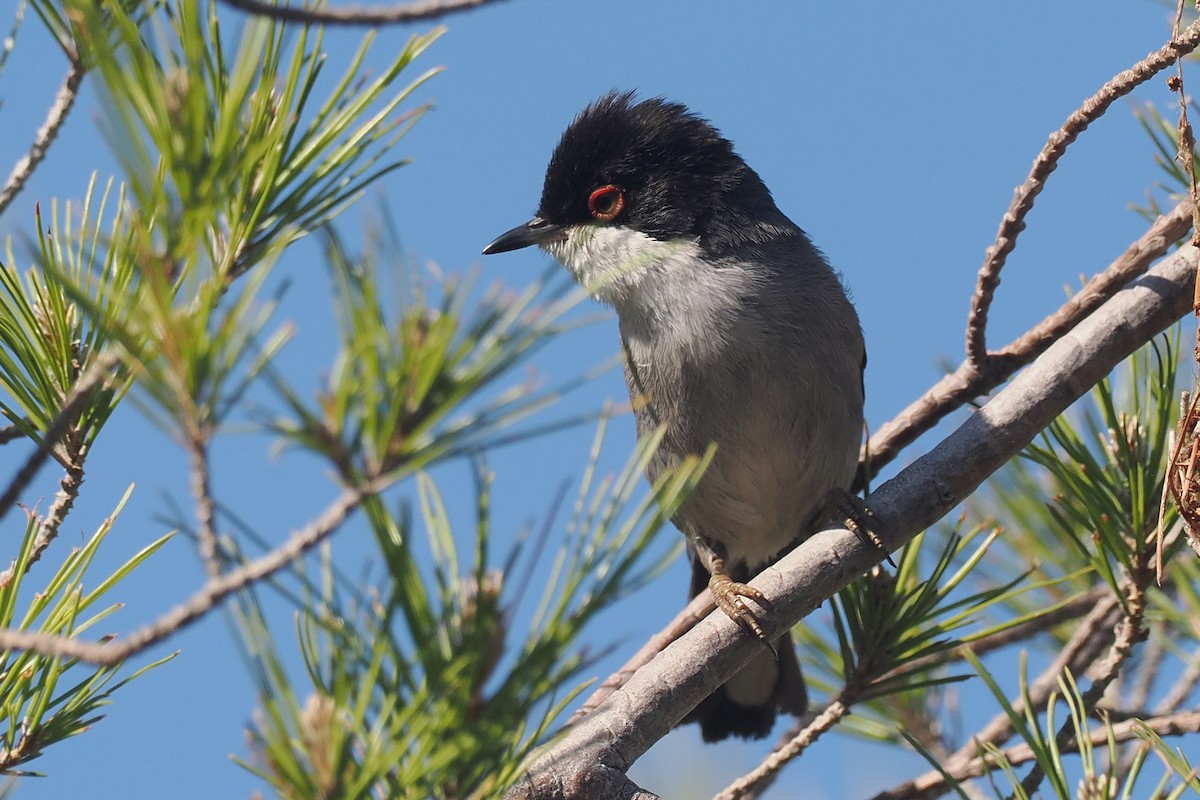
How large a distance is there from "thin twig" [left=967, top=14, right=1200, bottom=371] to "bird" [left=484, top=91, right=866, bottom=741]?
23.9 inches

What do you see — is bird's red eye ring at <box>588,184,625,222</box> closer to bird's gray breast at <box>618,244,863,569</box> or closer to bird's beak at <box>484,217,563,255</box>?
bird's beak at <box>484,217,563,255</box>

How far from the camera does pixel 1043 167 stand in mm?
2951

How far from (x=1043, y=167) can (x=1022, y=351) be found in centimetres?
69

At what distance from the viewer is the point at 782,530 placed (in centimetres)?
424

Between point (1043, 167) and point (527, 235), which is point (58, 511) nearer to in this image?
point (1043, 167)

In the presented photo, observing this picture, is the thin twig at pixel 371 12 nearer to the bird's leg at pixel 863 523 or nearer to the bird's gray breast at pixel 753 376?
the bird's leg at pixel 863 523

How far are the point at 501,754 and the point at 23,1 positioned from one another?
5.17ft

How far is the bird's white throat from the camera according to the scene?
3807 millimetres

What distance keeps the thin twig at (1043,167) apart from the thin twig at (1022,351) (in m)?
0.07

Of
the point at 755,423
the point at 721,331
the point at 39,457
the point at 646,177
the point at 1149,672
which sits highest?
the point at 646,177

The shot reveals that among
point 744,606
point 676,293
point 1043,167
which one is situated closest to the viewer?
point 744,606

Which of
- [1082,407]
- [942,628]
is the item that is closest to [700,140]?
[1082,407]

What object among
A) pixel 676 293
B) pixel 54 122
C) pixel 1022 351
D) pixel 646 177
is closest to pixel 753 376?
pixel 676 293

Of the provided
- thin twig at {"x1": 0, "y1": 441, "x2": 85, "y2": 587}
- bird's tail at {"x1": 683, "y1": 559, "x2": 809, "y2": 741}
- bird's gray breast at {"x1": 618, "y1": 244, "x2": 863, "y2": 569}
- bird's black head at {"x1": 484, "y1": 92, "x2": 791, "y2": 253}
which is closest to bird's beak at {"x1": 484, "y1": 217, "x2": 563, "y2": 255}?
bird's black head at {"x1": 484, "y1": 92, "x2": 791, "y2": 253}
